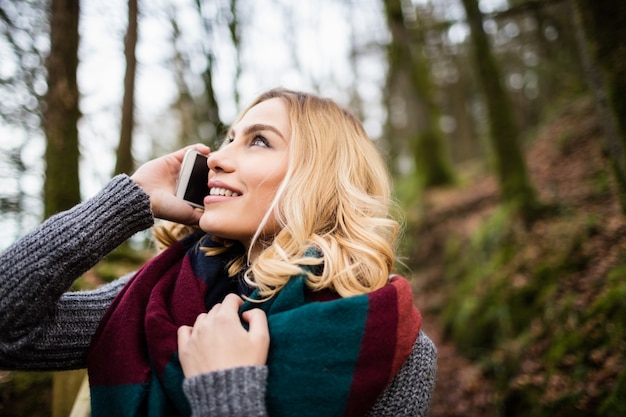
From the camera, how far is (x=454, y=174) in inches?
420

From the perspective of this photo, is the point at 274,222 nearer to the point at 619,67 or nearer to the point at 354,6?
the point at 619,67

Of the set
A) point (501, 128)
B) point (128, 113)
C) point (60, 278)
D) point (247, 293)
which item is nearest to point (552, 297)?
point (501, 128)

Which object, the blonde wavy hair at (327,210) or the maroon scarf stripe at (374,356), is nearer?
the maroon scarf stripe at (374,356)

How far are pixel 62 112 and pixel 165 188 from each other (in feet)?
6.46

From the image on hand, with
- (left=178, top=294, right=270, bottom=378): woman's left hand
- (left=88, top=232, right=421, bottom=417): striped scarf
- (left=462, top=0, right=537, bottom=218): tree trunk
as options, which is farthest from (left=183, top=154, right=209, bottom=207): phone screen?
(left=462, top=0, right=537, bottom=218): tree trunk

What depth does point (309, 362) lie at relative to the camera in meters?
1.38

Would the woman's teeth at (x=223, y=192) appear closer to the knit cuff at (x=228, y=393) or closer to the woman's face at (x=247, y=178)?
the woman's face at (x=247, y=178)

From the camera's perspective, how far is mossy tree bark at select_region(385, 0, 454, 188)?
33.1 feet

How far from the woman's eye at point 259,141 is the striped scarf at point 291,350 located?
66 centimetres

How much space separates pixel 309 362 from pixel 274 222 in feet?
2.16

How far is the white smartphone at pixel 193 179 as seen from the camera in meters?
1.96

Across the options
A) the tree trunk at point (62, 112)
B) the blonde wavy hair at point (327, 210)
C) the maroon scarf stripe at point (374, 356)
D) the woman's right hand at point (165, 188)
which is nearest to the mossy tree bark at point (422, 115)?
the tree trunk at point (62, 112)

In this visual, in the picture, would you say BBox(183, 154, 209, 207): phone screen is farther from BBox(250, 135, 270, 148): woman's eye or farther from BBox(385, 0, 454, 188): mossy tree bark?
BBox(385, 0, 454, 188): mossy tree bark

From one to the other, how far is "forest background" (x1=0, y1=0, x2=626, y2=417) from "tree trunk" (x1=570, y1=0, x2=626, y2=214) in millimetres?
15
